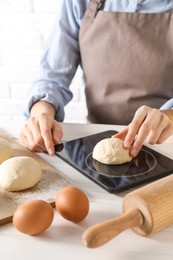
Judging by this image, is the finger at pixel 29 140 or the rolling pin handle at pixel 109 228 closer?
the rolling pin handle at pixel 109 228

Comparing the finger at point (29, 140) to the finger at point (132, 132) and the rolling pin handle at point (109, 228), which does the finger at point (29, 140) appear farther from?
the rolling pin handle at point (109, 228)

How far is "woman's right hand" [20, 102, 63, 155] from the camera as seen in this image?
70 cm

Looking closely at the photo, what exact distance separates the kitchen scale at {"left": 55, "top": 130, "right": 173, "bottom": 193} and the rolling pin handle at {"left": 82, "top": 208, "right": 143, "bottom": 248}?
0.10 metres

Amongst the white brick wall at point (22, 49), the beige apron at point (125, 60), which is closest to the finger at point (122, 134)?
the beige apron at point (125, 60)

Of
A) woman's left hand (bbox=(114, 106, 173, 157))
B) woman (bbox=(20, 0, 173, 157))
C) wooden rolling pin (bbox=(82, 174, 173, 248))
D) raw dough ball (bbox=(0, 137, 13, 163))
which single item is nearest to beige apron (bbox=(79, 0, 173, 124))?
woman (bbox=(20, 0, 173, 157))

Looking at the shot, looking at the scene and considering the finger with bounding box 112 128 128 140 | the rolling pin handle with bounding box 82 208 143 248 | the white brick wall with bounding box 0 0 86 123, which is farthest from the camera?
the white brick wall with bounding box 0 0 86 123

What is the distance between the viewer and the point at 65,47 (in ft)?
3.09

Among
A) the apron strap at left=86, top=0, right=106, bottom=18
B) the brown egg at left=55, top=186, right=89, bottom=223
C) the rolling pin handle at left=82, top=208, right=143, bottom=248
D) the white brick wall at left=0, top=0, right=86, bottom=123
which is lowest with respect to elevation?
the white brick wall at left=0, top=0, right=86, bottom=123

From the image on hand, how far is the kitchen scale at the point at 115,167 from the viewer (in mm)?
569

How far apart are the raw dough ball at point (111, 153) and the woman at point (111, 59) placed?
0.19 meters

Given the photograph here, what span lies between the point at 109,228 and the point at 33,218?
10 cm

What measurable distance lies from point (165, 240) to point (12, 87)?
1.06m

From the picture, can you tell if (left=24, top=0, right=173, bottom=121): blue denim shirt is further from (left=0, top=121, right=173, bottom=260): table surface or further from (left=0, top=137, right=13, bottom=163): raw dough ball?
(left=0, top=121, right=173, bottom=260): table surface

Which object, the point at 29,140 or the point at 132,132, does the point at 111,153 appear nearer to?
the point at 132,132
